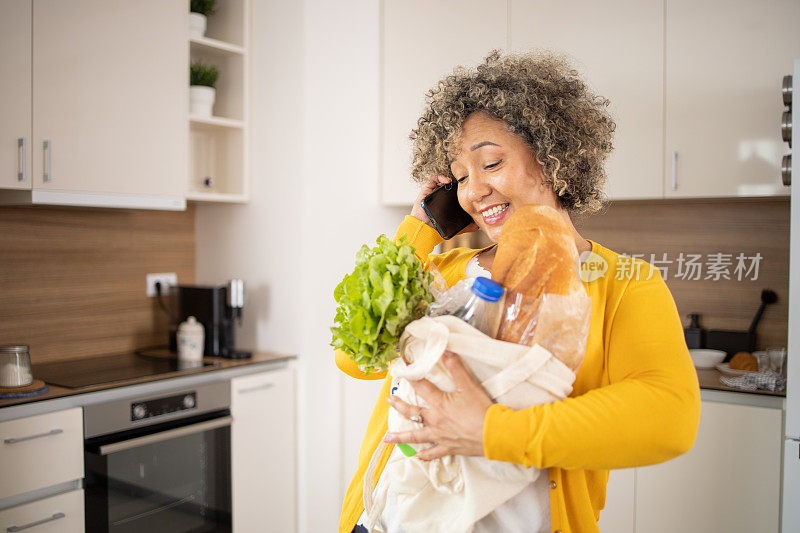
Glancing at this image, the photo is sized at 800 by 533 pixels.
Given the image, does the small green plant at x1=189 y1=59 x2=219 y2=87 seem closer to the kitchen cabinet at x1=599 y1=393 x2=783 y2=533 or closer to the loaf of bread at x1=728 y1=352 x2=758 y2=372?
the kitchen cabinet at x1=599 y1=393 x2=783 y2=533

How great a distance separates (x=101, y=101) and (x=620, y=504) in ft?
7.79

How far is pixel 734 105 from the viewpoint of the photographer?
2.20 meters

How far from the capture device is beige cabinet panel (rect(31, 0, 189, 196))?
2.21 meters

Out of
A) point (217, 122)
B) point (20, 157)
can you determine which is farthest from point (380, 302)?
point (217, 122)

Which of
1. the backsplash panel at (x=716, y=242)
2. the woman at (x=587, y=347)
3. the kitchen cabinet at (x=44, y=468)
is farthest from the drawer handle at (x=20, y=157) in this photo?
the backsplash panel at (x=716, y=242)

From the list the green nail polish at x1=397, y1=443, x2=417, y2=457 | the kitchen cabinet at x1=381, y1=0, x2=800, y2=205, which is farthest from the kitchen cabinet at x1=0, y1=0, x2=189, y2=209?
the green nail polish at x1=397, y1=443, x2=417, y2=457

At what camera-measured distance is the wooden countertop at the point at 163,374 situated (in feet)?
6.52

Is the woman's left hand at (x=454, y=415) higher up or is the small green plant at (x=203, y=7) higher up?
the small green plant at (x=203, y=7)

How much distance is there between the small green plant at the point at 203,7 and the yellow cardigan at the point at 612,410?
2.41m

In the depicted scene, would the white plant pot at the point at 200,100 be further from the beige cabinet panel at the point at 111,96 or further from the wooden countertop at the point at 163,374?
the wooden countertop at the point at 163,374

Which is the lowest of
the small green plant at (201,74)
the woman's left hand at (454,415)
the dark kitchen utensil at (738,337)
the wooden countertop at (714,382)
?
the wooden countertop at (714,382)

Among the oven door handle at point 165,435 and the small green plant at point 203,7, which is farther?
the small green plant at point 203,7

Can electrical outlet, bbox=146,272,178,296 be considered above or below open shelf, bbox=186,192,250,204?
below

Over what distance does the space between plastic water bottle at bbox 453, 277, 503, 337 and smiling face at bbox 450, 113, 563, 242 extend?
0.24 metres
